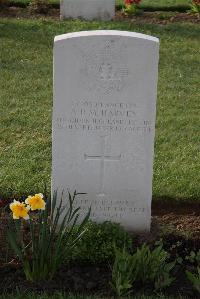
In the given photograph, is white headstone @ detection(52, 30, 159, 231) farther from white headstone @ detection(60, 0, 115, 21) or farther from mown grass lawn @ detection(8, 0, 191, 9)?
mown grass lawn @ detection(8, 0, 191, 9)

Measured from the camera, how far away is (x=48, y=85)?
8445 millimetres

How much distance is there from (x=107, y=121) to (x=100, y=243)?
832 millimetres

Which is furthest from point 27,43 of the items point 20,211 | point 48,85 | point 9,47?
point 20,211

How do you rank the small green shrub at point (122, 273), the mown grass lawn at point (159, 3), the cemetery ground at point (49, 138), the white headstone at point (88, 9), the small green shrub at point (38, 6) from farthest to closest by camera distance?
the mown grass lawn at point (159, 3) < the small green shrub at point (38, 6) < the white headstone at point (88, 9) < the cemetery ground at point (49, 138) < the small green shrub at point (122, 273)

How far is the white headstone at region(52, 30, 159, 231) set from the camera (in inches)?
188

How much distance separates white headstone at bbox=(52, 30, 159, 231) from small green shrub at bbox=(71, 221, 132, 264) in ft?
0.84

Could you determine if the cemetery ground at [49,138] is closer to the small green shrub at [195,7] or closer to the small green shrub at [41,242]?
the small green shrub at [41,242]

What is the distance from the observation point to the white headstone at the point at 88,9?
11141 mm

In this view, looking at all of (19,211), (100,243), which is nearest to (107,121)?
(100,243)

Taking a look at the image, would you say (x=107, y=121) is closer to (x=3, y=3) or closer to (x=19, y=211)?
(x=19, y=211)

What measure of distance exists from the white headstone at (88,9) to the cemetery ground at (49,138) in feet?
0.94

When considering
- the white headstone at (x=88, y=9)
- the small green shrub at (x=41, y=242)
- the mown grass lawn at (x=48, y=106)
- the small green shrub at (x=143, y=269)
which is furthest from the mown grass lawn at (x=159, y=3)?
the small green shrub at (x=143, y=269)

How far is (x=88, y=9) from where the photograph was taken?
1120 centimetres

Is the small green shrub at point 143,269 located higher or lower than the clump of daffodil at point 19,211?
lower
